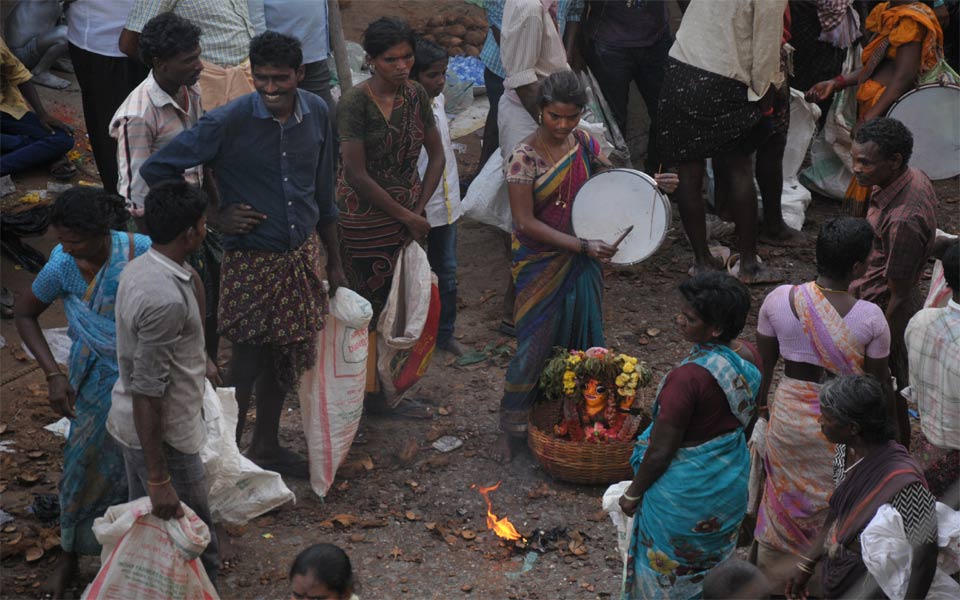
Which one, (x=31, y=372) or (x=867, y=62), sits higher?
(x=867, y=62)

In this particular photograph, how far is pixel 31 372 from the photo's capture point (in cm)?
653

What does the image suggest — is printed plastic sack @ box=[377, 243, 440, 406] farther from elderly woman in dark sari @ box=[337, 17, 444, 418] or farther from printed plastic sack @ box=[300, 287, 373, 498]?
printed plastic sack @ box=[300, 287, 373, 498]

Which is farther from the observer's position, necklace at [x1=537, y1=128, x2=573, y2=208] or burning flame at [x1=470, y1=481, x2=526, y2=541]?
necklace at [x1=537, y1=128, x2=573, y2=208]

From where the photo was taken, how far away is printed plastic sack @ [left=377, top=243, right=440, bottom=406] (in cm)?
609

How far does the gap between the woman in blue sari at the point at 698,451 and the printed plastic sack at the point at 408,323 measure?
214 centimetres

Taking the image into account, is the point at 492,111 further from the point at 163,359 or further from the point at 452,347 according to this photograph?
the point at 163,359

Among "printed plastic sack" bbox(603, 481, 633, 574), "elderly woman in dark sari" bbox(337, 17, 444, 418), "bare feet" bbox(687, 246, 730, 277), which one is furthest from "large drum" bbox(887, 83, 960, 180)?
"printed plastic sack" bbox(603, 481, 633, 574)

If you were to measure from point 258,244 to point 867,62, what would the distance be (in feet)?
16.0

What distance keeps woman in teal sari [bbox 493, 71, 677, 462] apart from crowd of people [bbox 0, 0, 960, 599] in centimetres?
1

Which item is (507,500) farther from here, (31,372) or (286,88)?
(31,372)

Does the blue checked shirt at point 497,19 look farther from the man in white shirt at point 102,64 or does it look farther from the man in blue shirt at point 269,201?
the man in blue shirt at point 269,201

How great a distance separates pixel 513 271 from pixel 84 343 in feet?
7.34

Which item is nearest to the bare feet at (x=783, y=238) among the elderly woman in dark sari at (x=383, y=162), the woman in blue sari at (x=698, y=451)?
the elderly woman in dark sari at (x=383, y=162)

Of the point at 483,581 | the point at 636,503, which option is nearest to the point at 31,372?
the point at 483,581
